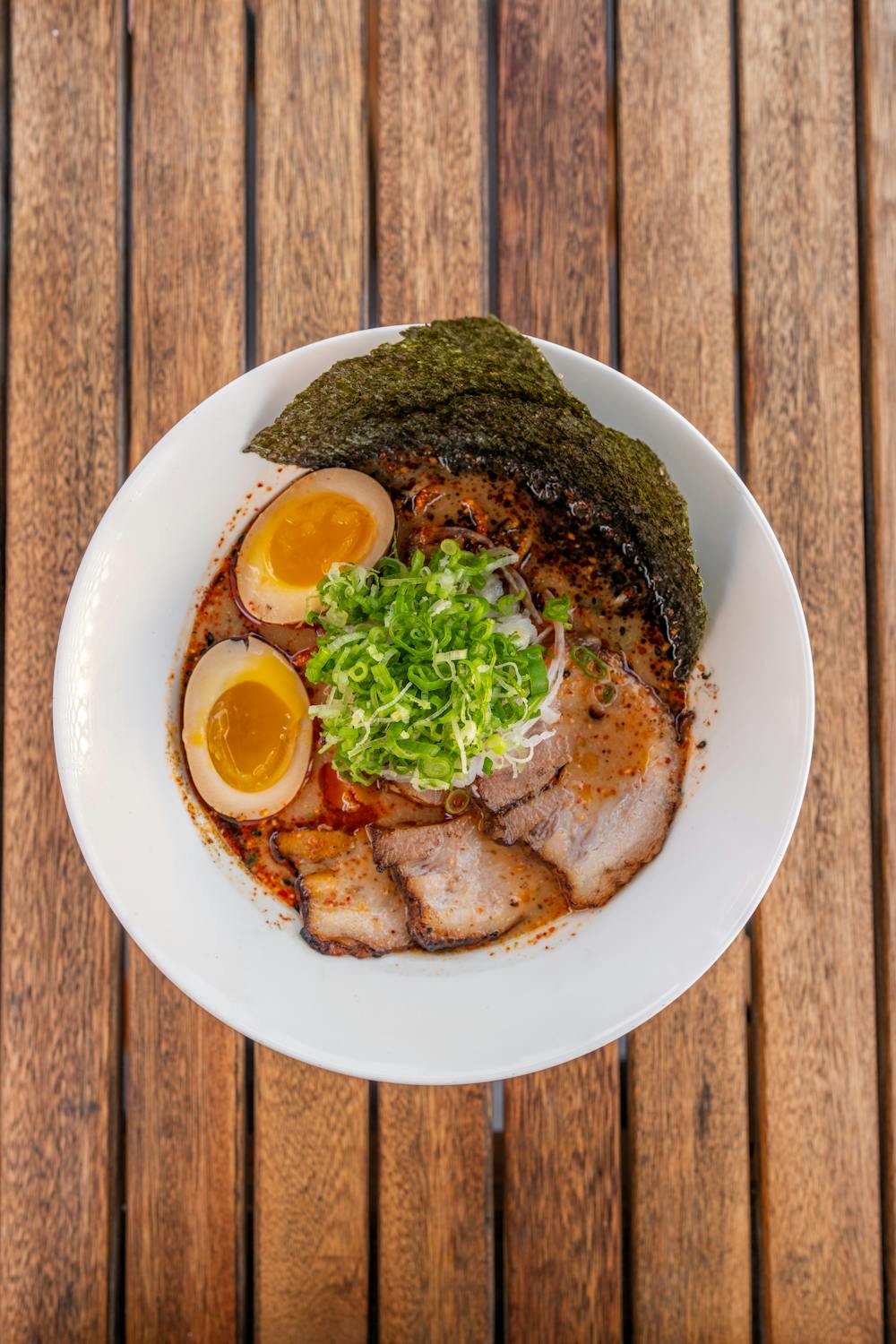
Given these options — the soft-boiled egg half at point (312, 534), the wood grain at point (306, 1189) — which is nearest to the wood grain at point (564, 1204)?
the wood grain at point (306, 1189)

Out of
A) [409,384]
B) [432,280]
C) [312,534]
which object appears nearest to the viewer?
[409,384]

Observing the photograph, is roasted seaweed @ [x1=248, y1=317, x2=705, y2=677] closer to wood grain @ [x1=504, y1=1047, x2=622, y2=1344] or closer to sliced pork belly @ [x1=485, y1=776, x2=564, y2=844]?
sliced pork belly @ [x1=485, y1=776, x2=564, y2=844]

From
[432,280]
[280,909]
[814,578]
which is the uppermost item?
[432,280]

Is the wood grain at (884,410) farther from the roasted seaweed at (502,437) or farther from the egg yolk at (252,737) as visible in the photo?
the egg yolk at (252,737)

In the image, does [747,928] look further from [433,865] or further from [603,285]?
[603,285]

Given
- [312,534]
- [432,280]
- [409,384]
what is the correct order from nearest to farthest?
[409,384], [312,534], [432,280]

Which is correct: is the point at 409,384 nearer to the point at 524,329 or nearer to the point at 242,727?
the point at 524,329

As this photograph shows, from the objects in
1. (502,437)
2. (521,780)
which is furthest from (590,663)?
(502,437)

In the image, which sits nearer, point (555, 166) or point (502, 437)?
point (502, 437)
